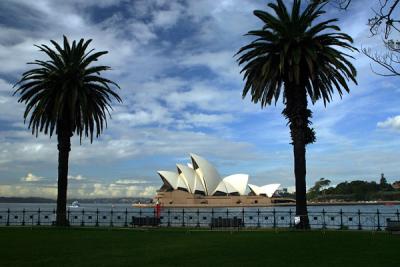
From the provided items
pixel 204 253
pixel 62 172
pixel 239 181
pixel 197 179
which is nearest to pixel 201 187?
pixel 197 179

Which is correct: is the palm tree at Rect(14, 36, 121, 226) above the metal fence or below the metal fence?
above

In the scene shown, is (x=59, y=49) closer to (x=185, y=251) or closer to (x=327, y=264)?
(x=185, y=251)

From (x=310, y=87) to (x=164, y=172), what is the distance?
107 m

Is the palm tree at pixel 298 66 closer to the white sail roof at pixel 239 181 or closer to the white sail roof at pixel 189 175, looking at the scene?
the white sail roof at pixel 189 175

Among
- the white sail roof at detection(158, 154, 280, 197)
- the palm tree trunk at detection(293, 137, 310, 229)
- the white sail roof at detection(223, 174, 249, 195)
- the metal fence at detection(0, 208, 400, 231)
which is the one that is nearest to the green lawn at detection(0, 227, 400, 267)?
the palm tree trunk at detection(293, 137, 310, 229)

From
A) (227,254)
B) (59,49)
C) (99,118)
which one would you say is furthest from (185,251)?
(59,49)

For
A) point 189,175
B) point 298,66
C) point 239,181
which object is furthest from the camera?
point 239,181

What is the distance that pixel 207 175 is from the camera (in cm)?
13238

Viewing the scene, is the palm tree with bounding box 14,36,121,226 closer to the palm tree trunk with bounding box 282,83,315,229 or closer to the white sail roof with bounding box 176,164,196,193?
the palm tree trunk with bounding box 282,83,315,229

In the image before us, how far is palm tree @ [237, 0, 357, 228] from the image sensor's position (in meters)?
30.6

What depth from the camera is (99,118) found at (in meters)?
36.4

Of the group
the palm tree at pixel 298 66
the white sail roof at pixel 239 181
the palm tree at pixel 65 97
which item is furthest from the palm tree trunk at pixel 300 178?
the white sail roof at pixel 239 181

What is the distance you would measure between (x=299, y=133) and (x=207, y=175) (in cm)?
10206

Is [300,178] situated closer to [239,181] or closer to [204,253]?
[204,253]
